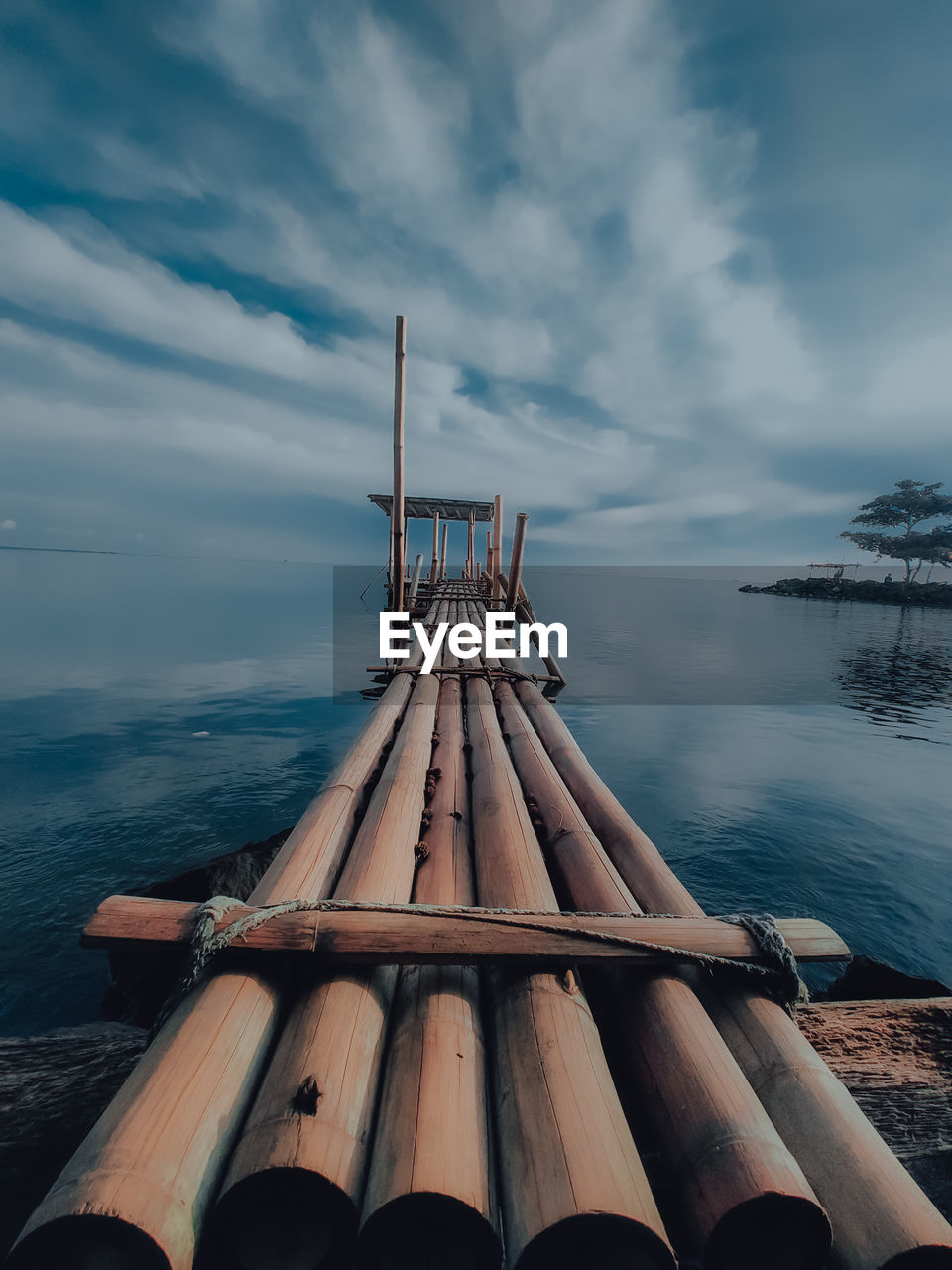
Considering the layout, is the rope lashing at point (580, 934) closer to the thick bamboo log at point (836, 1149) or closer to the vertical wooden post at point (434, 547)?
the thick bamboo log at point (836, 1149)

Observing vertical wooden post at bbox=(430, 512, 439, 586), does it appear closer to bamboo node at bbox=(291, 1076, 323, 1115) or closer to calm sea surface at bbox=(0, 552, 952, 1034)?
calm sea surface at bbox=(0, 552, 952, 1034)

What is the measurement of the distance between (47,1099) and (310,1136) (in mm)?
2285

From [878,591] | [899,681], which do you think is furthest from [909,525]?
[899,681]

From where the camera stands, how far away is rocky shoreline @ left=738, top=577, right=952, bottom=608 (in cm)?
7275

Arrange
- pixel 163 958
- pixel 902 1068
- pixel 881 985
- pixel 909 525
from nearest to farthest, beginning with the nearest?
pixel 902 1068 → pixel 163 958 → pixel 881 985 → pixel 909 525

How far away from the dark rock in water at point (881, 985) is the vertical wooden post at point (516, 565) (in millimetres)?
12075

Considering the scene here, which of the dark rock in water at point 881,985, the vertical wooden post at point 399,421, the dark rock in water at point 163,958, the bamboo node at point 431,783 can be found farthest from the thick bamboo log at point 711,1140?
the vertical wooden post at point 399,421

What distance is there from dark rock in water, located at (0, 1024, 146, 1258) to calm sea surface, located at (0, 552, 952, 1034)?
3.12 metres

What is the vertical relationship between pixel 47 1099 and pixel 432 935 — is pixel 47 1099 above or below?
below

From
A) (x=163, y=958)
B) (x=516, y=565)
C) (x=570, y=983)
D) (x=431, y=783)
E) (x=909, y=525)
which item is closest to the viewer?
(x=570, y=983)

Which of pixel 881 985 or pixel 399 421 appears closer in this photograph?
pixel 881 985

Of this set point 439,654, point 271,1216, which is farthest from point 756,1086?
point 439,654

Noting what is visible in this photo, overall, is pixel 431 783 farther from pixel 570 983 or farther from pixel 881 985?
pixel 881 985

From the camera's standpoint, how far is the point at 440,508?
29797 mm
